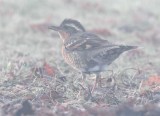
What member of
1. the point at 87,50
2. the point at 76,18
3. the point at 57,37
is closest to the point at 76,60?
the point at 87,50

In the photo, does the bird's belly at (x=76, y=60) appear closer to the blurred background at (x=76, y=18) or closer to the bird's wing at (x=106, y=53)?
the bird's wing at (x=106, y=53)

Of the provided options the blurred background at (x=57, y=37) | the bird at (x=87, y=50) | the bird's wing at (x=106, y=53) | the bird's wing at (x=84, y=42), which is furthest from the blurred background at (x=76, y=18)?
the bird's wing at (x=106, y=53)

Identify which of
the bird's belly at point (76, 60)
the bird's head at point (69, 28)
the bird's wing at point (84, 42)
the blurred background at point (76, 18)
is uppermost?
the blurred background at point (76, 18)

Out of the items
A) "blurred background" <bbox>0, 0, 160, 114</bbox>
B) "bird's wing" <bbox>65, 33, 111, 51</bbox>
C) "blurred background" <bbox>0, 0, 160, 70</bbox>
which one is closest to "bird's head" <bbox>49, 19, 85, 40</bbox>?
"bird's wing" <bbox>65, 33, 111, 51</bbox>

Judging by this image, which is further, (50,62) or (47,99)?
(50,62)

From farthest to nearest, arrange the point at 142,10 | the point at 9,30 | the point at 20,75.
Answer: the point at 142,10
the point at 9,30
the point at 20,75

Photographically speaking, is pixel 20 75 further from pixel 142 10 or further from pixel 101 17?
pixel 142 10

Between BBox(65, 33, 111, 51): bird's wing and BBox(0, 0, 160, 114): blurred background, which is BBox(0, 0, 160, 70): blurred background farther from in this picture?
BBox(65, 33, 111, 51): bird's wing

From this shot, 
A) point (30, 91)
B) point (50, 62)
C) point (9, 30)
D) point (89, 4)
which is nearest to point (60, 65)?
point (50, 62)
